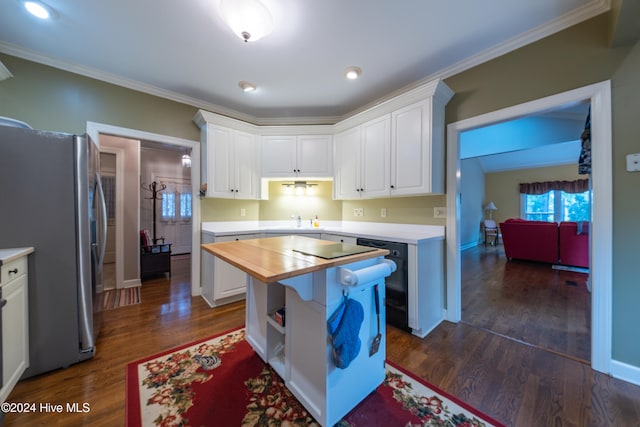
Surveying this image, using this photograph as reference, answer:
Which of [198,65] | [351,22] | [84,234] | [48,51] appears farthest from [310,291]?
[48,51]

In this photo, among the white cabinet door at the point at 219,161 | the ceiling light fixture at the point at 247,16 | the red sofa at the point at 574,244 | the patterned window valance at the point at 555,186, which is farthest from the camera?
the patterned window valance at the point at 555,186

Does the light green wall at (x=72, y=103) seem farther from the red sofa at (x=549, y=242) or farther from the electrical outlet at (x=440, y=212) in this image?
the red sofa at (x=549, y=242)

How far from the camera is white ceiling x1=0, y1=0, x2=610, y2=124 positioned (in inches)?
66.4

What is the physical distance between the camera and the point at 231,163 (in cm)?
309

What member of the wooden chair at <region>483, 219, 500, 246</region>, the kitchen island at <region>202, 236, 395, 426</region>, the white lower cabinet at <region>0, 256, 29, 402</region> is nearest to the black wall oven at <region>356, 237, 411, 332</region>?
the kitchen island at <region>202, 236, 395, 426</region>

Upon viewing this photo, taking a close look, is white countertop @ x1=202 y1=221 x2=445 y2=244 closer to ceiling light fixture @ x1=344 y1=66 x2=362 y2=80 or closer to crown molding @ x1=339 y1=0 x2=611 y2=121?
crown molding @ x1=339 y1=0 x2=611 y2=121

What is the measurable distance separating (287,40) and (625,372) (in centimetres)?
350

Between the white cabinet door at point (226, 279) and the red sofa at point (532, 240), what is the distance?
5.52 meters

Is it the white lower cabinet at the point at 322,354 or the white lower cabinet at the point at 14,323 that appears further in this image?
the white lower cabinet at the point at 14,323

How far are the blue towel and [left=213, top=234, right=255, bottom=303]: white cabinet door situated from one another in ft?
6.15

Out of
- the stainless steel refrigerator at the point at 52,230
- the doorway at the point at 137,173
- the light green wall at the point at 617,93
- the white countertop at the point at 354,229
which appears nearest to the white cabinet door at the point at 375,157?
the white countertop at the point at 354,229

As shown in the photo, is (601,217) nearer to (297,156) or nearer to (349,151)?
(349,151)

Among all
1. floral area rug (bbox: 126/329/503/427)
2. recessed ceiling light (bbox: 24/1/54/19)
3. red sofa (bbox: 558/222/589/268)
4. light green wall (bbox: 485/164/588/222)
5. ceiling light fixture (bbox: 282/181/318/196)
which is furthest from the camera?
light green wall (bbox: 485/164/588/222)

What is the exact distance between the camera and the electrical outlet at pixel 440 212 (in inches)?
95.5
